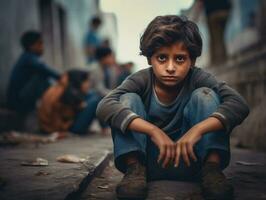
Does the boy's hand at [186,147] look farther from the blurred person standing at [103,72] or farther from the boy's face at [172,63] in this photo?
the blurred person standing at [103,72]

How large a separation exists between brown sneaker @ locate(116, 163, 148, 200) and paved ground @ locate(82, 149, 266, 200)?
10cm

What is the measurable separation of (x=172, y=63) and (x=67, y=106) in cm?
437

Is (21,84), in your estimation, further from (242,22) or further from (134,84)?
(242,22)

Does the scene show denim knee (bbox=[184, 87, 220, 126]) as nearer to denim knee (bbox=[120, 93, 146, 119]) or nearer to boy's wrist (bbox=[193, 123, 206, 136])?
boy's wrist (bbox=[193, 123, 206, 136])

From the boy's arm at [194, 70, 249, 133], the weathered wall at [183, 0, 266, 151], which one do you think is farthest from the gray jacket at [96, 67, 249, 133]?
the weathered wall at [183, 0, 266, 151]

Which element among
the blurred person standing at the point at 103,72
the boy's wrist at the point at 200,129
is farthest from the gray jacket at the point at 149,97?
the blurred person standing at the point at 103,72

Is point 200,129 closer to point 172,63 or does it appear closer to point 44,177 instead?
point 172,63

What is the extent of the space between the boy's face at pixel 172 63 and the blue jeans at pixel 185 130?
0.15m

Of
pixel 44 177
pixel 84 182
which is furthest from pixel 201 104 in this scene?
pixel 44 177

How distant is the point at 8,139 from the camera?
566 centimetres

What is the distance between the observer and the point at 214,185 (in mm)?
2457

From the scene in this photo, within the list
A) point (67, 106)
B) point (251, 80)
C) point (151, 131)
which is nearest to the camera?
point (151, 131)

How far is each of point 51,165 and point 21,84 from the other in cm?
403

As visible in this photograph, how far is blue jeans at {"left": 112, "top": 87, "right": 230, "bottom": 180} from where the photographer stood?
8.70 ft
